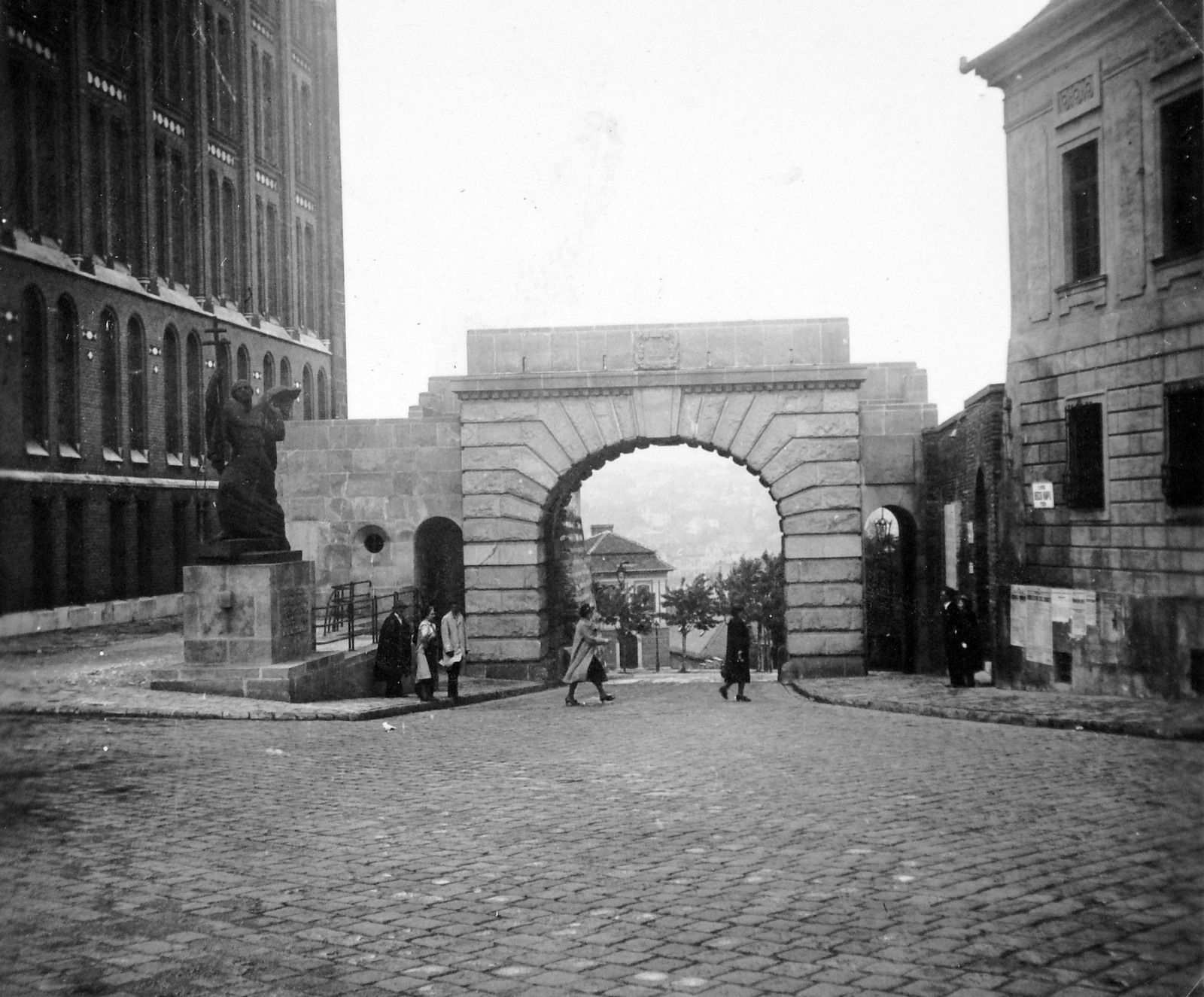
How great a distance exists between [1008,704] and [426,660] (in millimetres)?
7908

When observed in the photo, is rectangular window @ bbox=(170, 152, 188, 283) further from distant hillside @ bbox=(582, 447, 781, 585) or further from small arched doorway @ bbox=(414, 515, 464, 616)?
distant hillside @ bbox=(582, 447, 781, 585)

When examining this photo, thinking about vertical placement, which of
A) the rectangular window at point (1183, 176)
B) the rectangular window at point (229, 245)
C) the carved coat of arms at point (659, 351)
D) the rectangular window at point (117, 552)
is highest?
the rectangular window at point (229, 245)

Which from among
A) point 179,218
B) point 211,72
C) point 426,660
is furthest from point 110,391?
point 426,660

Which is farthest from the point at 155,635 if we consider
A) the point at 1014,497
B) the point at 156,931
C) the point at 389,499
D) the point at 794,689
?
the point at 156,931

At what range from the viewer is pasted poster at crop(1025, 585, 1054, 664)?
16.9m

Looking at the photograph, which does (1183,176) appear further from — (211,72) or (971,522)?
(211,72)

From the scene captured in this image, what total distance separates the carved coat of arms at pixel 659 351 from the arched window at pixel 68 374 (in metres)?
11.6

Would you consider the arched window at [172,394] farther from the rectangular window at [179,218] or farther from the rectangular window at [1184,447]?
the rectangular window at [1184,447]

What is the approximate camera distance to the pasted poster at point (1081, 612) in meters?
15.8

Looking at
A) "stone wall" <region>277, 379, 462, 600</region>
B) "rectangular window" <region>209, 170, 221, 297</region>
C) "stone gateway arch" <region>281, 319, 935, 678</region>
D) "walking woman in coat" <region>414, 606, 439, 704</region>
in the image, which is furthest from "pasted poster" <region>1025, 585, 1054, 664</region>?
Answer: "rectangular window" <region>209, 170, 221, 297</region>

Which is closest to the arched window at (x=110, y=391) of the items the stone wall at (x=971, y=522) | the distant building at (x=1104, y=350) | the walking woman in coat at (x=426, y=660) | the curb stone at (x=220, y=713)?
the walking woman in coat at (x=426, y=660)

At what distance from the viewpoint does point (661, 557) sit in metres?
126

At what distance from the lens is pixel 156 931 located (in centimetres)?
619

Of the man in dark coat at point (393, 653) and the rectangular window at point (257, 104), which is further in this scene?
the man in dark coat at point (393, 653)
